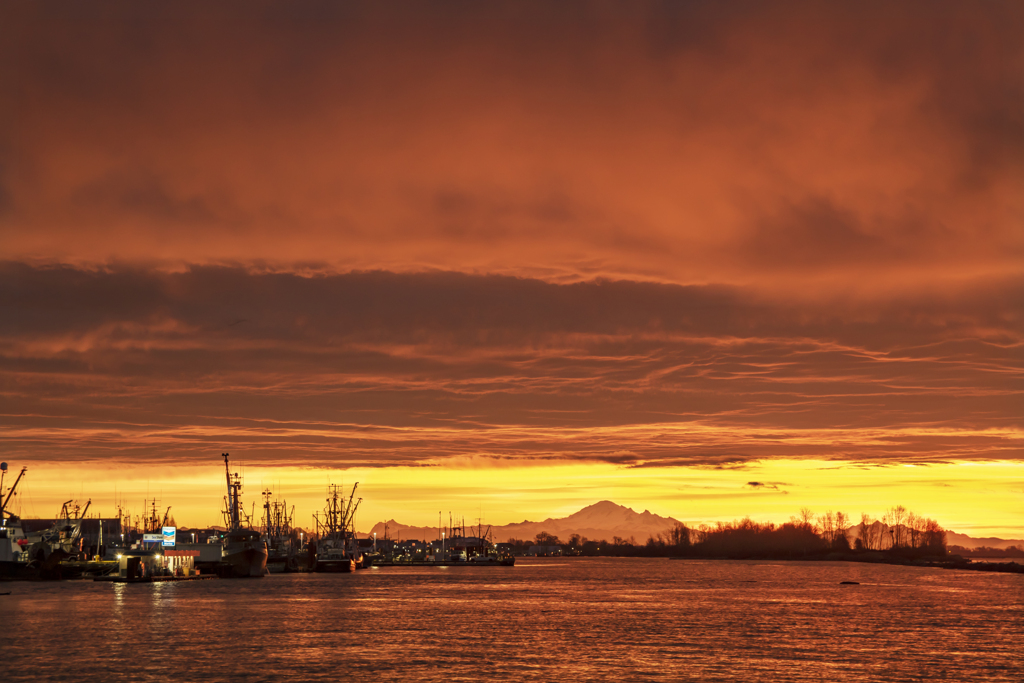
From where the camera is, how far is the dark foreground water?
67625 millimetres

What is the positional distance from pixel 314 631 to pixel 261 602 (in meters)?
52.7

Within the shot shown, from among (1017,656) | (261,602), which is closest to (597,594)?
(261,602)

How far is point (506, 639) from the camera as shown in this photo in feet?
297

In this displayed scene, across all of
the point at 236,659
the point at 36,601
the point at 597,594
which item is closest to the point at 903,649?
the point at 236,659

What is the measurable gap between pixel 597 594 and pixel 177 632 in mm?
98878

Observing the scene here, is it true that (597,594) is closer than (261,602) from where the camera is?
No

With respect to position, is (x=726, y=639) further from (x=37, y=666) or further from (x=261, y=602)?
(x=261, y=602)

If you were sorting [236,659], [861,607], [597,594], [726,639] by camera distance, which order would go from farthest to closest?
1. [597,594]
2. [861,607]
3. [726,639]
4. [236,659]

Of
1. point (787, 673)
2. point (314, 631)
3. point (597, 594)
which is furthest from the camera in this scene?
point (597, 594)

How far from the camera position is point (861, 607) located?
5591 inches

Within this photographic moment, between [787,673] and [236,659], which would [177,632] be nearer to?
[236,659]

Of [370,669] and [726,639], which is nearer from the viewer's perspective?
[370,669]

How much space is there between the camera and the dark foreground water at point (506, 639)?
6762 centimetres

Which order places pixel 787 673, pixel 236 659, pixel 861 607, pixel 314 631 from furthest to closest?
1. pixel 861 607
2. pixel 314 631
3. pixel 236 659
4. pixel 787 673
